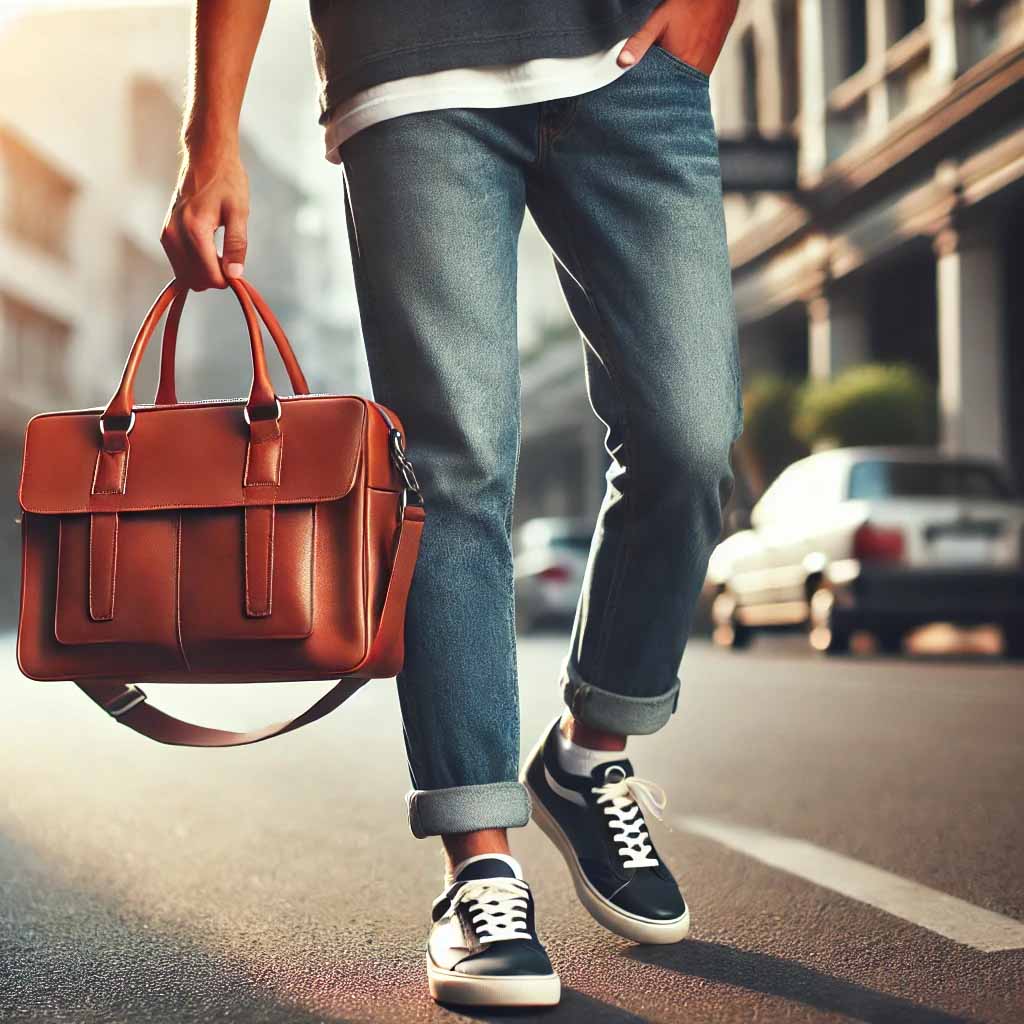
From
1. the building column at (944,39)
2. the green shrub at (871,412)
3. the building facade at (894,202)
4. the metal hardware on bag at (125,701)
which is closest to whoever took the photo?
the metal hardware on bag at (125,701)

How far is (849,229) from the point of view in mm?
20250

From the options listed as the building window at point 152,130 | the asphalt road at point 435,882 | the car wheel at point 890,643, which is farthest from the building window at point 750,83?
the building window at point 152,130

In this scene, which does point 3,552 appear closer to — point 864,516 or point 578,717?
point 864,516

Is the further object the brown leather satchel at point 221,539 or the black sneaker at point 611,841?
the black sneaker at point 611,841

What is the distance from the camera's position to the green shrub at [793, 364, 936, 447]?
54.2ft

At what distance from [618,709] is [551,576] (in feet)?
51.0

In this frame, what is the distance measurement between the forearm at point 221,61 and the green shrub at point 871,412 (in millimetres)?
14480

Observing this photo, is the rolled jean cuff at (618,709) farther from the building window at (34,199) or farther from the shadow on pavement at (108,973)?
the building window at (34,199)

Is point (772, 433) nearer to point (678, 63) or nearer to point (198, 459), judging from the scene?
point (678, 63)

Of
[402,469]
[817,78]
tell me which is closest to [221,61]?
[402,469]

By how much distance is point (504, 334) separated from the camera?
2426mm

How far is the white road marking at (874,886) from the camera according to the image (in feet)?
8.34

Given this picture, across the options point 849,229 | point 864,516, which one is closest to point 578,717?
point 864,516

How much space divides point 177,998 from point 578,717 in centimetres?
75
